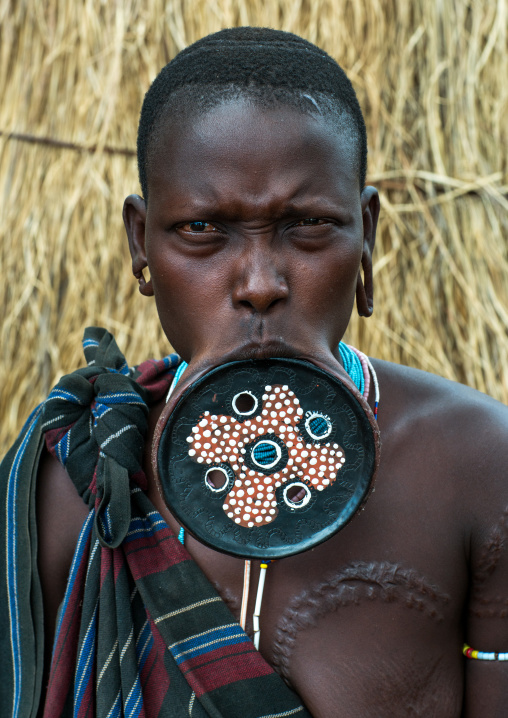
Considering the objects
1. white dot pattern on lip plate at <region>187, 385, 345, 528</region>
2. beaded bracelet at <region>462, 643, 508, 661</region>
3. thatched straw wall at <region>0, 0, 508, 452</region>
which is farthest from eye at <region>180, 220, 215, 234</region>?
thatched straw wall at <region>0, 0, 508, 452</region>

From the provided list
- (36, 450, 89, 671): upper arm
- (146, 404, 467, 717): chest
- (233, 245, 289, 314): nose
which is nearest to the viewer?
(233, 245, 289, 314): nose

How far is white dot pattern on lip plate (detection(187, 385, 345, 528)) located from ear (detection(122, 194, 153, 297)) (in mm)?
381

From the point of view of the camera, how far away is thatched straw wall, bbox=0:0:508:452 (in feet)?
7.79

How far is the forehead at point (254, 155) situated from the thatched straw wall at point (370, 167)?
1.20m

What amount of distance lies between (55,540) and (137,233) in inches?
25.0

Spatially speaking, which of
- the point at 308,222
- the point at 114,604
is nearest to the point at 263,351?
the point at 308,222

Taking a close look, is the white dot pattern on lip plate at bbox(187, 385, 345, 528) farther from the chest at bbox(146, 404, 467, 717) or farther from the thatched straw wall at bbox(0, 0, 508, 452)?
the thatched straw wall at bbox(0, 0, 508, 452)

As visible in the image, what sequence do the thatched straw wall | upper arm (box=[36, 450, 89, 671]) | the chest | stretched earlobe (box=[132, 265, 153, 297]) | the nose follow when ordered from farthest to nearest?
the thatched straw wall < upper arm (box=[36, 450, 89, 671]) < stretched earlobe (box=[132, 265, 153, 297]) < the chest < the nose

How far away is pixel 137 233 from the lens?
1502 mm

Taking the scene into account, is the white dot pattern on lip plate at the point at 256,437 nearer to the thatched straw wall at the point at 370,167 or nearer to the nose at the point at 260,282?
the nose at the point at 260,282

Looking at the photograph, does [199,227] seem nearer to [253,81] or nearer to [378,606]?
[253,81]

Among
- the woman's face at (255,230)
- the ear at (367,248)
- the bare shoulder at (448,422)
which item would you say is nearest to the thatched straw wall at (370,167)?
the bare shoulder at (448,422)

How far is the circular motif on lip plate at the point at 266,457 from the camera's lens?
3.81 feet

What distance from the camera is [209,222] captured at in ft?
4.04
